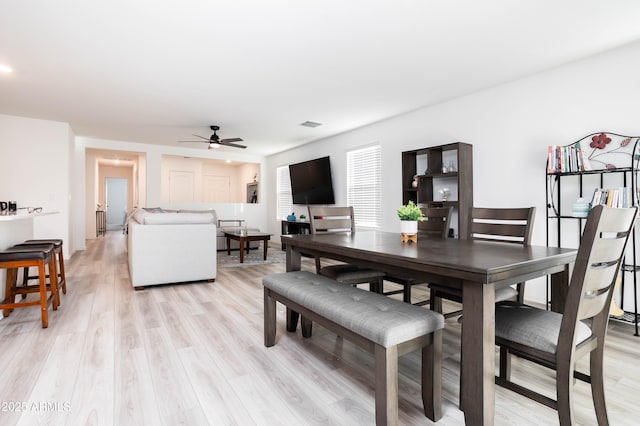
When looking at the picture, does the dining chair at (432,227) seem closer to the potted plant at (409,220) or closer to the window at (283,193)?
the potted plant at (409,220)

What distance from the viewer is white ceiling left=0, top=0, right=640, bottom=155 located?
7.51 feet

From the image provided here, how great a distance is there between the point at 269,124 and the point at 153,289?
10.5 feet

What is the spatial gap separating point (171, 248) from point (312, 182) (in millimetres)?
3407

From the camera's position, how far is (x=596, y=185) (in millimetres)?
2936

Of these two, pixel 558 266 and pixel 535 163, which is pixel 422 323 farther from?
pixel 535 163

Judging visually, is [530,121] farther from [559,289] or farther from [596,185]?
[559,289]

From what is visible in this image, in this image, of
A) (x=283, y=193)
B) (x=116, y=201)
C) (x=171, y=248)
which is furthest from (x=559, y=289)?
(x=116, y=201)

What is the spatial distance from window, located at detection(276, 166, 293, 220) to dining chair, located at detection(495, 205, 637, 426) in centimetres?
673

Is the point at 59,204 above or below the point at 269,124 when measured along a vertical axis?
below

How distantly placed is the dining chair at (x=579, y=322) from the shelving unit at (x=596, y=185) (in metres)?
1.68

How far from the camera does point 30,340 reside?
2.35 metres

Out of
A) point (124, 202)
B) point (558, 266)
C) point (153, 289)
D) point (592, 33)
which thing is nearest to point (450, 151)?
point (592, 33)

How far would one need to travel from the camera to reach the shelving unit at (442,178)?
379 centimetres

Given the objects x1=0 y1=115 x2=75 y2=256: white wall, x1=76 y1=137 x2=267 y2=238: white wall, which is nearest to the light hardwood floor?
x1=0 y1=115 x2=75 y2=256: white wall
